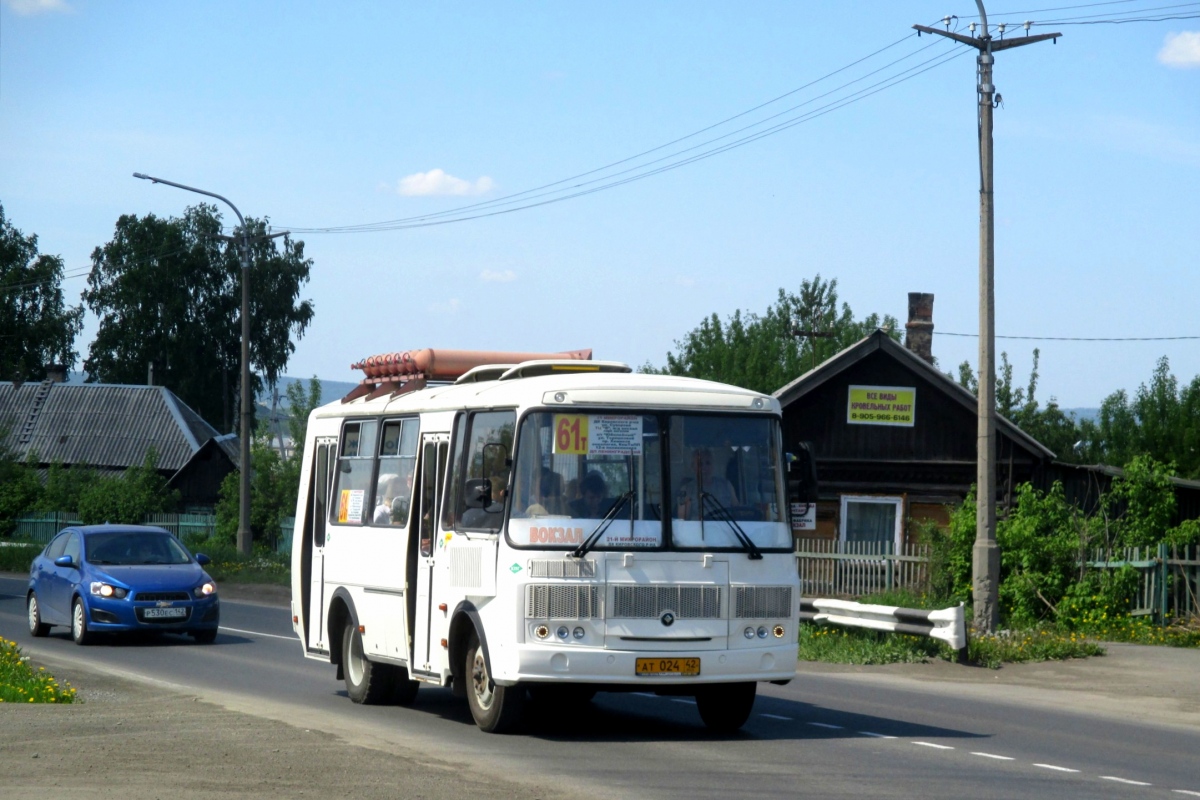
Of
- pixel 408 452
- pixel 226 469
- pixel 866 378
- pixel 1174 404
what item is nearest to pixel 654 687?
pixel 408 452

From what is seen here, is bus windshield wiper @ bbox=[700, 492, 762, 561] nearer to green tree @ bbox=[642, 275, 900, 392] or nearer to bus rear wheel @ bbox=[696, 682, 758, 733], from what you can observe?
bus rear wheel @ bbox=[696, 682, 758, 733]

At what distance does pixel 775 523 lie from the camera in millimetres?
12094

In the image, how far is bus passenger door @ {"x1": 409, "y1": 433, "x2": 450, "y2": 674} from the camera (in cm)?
1278

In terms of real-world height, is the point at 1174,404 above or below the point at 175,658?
above

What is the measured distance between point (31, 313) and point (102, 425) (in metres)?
16.3

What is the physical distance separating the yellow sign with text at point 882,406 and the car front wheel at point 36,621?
2041 centimetres

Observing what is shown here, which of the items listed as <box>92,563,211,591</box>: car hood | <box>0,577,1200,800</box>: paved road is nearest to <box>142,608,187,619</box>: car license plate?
<box>92,563,211,591</box>: car hood

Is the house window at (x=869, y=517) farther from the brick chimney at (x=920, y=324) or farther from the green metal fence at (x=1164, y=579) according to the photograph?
the green metal fence at (x=1164, y=579)

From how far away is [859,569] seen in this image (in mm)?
28312

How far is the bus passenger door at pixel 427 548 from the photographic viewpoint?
12781mm

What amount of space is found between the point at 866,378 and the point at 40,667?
24.3 meters

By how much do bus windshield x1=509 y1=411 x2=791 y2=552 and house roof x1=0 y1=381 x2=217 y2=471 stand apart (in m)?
61.4

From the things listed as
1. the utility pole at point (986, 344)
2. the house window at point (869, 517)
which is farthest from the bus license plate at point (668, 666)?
the house window at point (869, 517)

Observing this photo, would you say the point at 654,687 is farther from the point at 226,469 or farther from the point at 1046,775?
the point at 226,469
